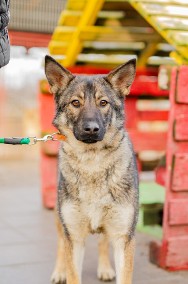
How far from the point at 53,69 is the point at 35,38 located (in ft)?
27.7

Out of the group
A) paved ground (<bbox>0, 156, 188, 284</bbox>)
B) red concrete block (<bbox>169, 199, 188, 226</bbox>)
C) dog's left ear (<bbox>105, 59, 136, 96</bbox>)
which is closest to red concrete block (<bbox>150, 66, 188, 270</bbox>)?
red concrete block (<bbox>169, 199, 188, 226</bbox>)

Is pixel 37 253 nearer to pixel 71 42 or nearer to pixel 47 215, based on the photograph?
pixel 47 215

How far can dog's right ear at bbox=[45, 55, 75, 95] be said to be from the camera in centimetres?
429

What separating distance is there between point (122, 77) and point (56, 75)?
1.46ft

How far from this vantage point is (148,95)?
7520 mm

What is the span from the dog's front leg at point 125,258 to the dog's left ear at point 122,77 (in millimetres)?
983

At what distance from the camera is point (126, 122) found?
724cm

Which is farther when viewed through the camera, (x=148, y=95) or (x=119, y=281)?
(x=148, y=95)

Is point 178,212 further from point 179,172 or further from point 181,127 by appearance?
point 181,127

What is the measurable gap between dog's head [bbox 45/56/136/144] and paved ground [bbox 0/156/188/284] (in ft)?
4.55

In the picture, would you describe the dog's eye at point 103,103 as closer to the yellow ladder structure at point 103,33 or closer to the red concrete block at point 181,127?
the red concrete block at point 181,127

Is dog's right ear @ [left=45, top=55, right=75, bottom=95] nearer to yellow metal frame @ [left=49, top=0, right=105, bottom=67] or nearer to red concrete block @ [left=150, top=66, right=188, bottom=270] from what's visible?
red concrete block @ [left=150, top=66, right=188, bottom=270]

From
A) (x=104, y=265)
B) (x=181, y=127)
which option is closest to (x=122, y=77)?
(x=181, y=127)

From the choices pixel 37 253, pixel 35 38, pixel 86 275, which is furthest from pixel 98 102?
pixel 35 38
